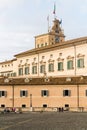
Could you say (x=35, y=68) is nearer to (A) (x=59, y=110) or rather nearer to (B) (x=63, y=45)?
(B) (x=63, y=45)

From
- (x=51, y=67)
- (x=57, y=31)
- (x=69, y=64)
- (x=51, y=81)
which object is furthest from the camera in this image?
(x=57, y=31)

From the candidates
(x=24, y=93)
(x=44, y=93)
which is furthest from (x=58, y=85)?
(x=24, y=93)

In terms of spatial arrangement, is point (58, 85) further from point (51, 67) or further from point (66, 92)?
point (51, 67)

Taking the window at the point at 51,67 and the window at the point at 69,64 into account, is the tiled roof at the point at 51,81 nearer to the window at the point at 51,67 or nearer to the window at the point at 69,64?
the window at the point at 69,64

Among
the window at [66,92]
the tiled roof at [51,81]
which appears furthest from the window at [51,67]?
the window at [66,92]

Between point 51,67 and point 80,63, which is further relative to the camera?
point 51,67

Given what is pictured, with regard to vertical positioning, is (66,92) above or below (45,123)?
above

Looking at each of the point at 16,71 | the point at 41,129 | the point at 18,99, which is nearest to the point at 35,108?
the point at 18,99

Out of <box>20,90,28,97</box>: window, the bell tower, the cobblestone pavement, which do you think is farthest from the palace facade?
the bell tower

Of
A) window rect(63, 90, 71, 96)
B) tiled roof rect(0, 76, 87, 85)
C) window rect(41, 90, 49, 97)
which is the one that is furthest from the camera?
window rect(41, 90, 49, 97)

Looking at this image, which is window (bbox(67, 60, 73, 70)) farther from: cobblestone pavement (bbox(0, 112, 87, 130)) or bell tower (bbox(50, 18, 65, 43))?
bell tower (bbox(50, 18, 65, 43))

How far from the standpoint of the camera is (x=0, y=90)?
77125mm

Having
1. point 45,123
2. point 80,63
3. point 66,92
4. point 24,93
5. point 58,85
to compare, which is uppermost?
point 80,63

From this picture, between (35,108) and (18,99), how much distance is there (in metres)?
3.92
